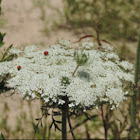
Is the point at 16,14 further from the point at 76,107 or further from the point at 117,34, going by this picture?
the point at 76,107

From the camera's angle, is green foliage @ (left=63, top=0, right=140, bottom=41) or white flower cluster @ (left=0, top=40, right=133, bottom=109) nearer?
white flower cluster @ (left=0, top=40, right=133, bottom=109)

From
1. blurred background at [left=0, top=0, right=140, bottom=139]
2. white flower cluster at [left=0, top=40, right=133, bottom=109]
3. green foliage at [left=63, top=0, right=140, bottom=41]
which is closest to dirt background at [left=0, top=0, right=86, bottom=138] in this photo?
blurred background at [left=0, top=0, right=140, bottom=139]

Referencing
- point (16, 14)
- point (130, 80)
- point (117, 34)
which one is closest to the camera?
point (130, 80)

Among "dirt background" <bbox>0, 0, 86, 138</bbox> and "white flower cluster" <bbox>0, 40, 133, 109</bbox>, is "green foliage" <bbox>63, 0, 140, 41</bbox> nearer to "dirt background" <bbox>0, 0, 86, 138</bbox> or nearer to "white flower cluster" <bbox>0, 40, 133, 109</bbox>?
"dirt background" <bbox>0, 0, 86, 138</bbox>

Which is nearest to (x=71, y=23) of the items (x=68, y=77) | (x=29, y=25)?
(x=29, y=25)

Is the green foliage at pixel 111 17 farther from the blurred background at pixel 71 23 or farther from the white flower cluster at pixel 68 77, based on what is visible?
the white flower cluster at pixel 68 77

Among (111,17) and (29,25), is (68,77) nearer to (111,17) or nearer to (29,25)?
(111,17)

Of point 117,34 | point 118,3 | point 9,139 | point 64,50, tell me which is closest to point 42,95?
point 64,50

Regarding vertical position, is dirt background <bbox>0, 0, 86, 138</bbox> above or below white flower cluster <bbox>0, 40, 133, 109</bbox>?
above

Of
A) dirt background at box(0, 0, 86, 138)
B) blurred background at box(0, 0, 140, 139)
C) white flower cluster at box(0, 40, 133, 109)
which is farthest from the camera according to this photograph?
dirt background at box(0, 0, 86, 138)
